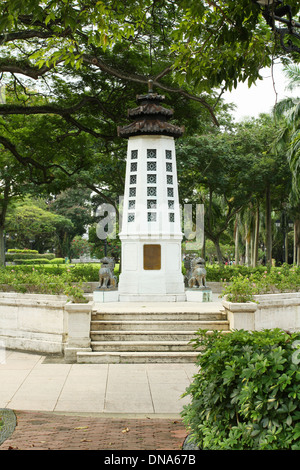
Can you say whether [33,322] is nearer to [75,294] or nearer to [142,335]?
[75,294]

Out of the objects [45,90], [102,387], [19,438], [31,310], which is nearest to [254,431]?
[19,438]

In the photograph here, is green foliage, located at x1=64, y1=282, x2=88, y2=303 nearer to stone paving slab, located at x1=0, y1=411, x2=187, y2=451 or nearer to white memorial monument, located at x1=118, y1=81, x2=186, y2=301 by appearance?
stone paving slab, located at x1=0, y1=411, x2=187, y2=451

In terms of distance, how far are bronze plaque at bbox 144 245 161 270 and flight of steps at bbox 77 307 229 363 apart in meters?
4.90

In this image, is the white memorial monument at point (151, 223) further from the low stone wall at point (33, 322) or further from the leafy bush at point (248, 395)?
the leafy bush at point (248, 395)

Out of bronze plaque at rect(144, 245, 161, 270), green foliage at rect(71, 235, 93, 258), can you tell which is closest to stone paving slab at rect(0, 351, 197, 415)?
bronze plaque at rect(144, 245, 161, 270)

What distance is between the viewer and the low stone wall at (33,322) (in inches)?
458

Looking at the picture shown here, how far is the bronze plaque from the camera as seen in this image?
17594mm

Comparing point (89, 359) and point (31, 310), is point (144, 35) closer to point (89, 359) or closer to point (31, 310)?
point (31, 310)

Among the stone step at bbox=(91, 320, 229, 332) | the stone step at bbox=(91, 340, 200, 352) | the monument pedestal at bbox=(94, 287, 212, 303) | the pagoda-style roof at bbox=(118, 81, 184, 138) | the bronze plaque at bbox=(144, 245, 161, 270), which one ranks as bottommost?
the stone step at bbox=(91, 340, 200, 352)

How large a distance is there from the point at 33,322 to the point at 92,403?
15.8 ft

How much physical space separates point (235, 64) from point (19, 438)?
19.0 feet

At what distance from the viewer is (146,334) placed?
11.7m

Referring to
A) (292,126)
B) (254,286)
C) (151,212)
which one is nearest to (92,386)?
(254,286)

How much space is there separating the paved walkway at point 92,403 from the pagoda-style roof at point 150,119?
9.54m
